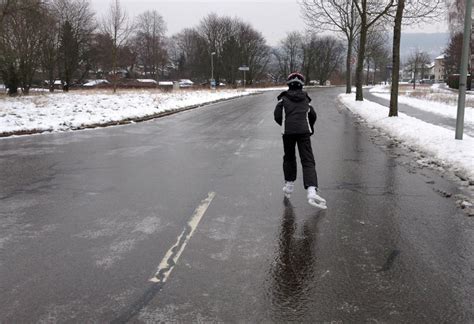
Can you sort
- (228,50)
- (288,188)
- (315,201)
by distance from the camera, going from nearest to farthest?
(315,201) → (288,188) → (228,50)

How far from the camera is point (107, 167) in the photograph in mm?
9047

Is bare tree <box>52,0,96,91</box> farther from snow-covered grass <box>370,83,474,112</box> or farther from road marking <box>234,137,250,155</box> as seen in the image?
road marking <box>234,137,250,155</box>

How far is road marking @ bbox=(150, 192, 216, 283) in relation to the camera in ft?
12.8

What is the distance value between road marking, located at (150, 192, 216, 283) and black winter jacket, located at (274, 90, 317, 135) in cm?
161

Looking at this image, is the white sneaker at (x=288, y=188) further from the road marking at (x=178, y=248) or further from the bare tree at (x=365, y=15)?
the bare tree at (x=365, y=15)

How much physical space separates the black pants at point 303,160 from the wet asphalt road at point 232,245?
379 mm

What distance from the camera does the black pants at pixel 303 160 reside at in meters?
6.21

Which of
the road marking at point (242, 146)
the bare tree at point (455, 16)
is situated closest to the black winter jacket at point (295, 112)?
the road marking at point (242, 146)

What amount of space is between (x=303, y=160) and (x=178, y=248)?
2573 millimetres

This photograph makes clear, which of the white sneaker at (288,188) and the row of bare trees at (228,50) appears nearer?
the white sneaker at (288,188)

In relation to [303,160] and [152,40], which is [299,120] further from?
[152,40]

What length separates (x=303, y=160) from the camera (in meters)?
6.37

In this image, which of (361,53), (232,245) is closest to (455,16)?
(361,53)

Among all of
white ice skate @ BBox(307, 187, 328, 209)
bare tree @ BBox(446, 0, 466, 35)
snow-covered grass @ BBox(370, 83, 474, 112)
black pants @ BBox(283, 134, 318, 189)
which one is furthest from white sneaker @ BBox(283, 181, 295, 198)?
bare tree @ BBox(446, 0, 466, 35)
